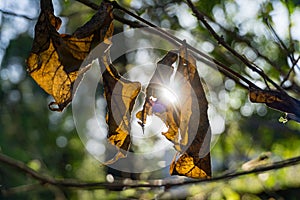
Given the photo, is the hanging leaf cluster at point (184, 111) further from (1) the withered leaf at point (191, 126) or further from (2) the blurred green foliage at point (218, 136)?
(2) the blurred green foliage at point (218, 136)

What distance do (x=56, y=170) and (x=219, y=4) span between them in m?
2.63

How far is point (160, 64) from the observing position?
593 mm

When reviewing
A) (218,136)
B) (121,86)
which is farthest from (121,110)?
(218,136)

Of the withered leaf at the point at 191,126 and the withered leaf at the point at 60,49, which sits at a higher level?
the withered leaf at the point at 60,49

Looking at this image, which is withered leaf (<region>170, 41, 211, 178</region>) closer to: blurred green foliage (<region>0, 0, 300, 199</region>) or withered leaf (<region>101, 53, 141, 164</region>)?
withered leaf (<region>101, 53, 141, 164</region>)

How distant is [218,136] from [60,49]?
1.24m

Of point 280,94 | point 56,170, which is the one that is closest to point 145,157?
point 56,170

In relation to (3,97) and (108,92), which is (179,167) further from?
(3,97)

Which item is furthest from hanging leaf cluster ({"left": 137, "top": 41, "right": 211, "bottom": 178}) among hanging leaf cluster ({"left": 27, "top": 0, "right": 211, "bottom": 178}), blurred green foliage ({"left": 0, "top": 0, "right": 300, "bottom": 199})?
blurred green foliage ({"left": 0, "top": 0, "right": 300, "bottom": 199})

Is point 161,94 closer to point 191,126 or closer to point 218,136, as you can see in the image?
point 191,126

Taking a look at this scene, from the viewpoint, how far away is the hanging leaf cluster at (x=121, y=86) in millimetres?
561

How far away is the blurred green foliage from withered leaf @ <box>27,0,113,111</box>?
0.30m

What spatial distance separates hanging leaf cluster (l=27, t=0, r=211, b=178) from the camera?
0.56 m

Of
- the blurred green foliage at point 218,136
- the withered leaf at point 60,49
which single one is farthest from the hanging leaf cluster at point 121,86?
the blurred green foliage at point 218,136
